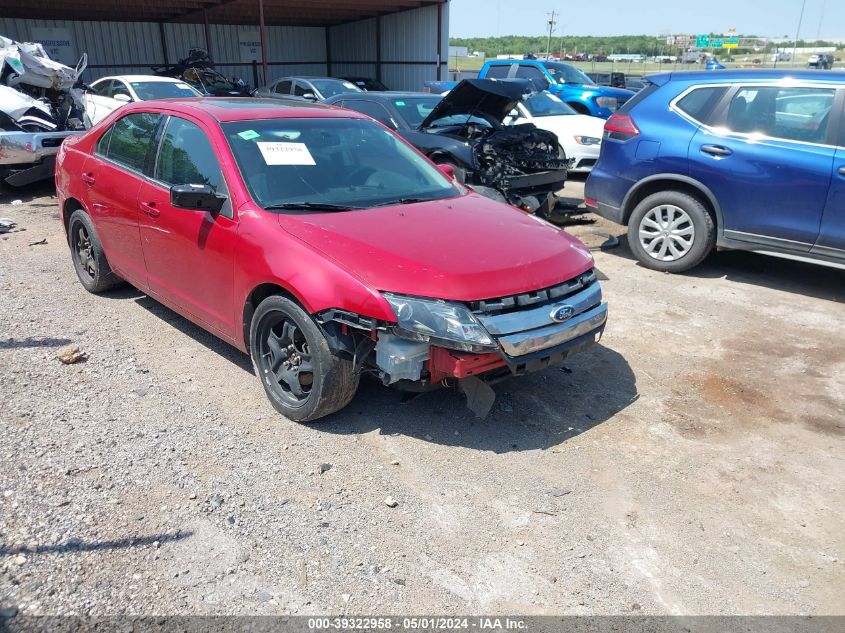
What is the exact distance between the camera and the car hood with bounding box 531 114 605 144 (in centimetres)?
1065

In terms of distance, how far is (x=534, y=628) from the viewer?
7.96 ft

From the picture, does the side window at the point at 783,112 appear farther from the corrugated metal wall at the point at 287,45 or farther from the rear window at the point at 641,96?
the corrugated metal wall at the point at 287,45

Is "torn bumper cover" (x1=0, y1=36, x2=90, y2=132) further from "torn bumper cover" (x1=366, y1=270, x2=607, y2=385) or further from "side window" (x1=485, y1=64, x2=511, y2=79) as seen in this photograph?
"side window" (x1=485, y1=64, x2=511, y2=79)

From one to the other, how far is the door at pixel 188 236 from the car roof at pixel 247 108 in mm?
144

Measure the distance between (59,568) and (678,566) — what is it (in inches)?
99.2

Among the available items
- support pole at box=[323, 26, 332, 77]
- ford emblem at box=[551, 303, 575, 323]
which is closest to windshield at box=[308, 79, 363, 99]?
ford emblem at box=[551, 303, 575, 323]

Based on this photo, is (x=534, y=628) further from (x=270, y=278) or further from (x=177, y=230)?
(x=177, y=230)

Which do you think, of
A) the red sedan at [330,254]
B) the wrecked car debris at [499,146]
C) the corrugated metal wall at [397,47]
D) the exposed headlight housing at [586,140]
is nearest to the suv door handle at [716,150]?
the wrecked car debris at [499,146]

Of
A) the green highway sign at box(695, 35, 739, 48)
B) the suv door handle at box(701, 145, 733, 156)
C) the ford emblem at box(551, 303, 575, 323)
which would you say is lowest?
the ford emblem at box(551, 303, 575, 323)

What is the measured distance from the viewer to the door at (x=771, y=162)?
5473 millimetres

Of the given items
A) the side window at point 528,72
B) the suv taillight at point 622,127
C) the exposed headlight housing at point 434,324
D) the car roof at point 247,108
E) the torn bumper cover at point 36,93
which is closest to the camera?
the exposed headlight housing at point 434,324

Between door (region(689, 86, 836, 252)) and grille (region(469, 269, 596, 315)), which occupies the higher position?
door (region(689, 86, 836, 252))

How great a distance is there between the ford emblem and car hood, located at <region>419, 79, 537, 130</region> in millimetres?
5163

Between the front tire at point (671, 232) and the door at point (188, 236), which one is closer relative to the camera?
the door at point (188, 236)
